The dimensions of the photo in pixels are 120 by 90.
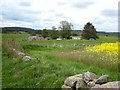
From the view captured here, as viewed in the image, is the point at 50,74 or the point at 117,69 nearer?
the point at 50,74

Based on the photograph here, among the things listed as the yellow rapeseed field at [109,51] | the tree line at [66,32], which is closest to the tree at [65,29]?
the tree line at [66,32]

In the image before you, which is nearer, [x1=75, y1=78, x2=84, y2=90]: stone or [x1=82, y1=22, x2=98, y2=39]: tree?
[x1=75, y1=78, x2=84, y2=90]: stone

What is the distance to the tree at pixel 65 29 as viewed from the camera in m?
81.8

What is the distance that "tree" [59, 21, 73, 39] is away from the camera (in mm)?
81750

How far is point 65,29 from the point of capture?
84.4 m

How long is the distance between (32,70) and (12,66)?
286cm

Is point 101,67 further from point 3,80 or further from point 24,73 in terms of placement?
point 3,80

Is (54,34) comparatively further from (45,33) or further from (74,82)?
(74,82)

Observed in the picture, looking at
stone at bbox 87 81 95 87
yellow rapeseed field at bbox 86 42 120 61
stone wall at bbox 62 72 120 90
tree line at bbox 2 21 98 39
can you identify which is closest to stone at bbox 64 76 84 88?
stone wall at bbox 62 72 120 90

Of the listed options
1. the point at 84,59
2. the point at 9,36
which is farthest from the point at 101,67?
the point at 9,36

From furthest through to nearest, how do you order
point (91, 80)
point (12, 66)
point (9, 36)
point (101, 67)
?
point (9, 36)
point (12, 66)
point (101, 67)
point (91, 80)

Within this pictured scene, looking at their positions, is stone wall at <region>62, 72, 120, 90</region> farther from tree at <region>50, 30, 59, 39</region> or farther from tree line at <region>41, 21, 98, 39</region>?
tree at <region>50, 30, 59, 39</region>

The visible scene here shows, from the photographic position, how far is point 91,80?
967 centimetres

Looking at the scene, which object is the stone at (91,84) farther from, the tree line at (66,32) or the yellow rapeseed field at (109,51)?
the tree line at (66,32)
